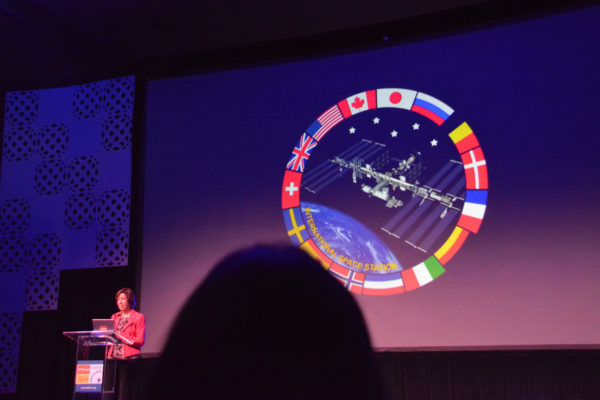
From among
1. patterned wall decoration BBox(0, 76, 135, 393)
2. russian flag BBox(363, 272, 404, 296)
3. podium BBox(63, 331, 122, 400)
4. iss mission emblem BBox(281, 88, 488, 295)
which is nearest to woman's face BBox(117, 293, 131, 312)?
podium BBox(63, 331, 122, 400)

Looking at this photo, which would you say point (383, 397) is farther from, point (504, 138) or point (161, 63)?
point (161, 63)

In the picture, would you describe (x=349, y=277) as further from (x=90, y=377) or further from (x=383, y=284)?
(x=90, y=377)

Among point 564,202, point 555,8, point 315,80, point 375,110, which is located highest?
point 555,8

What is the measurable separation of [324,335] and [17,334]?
122 inches

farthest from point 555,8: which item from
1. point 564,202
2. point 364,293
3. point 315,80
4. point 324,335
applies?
point 324,335

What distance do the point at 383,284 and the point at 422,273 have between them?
312mm

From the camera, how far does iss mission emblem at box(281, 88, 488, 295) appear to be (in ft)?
12.7

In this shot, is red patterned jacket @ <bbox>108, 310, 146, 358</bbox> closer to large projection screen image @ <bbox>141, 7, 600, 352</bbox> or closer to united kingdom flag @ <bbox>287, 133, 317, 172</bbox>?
large projection screen image @ <bbox>141, 7, 600, 352</bbox>

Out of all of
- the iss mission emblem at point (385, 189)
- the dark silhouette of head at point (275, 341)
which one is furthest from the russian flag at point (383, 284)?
the dark silhouette of head at point (275, 341)

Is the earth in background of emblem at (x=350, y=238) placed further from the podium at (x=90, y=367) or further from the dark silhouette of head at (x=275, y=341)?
the podium at (x=90, y=367)

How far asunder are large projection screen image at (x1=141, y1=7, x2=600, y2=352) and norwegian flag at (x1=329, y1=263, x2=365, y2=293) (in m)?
0.01

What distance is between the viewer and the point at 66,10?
4559 millimetres

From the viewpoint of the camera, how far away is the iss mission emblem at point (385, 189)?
3869 mm

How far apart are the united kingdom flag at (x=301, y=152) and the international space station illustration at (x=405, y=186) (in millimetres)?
172
